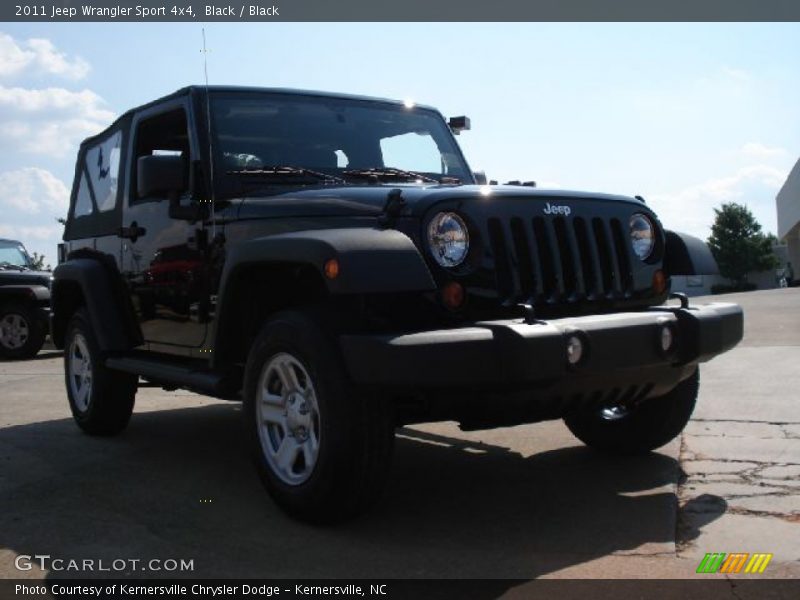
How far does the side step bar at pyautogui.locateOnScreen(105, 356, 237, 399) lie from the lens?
4.41 metres

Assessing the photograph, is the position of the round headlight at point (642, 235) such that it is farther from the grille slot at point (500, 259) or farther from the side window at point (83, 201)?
the side window at point (83, 201)

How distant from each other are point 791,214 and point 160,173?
5696cm

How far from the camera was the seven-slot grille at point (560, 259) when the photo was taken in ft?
12.6

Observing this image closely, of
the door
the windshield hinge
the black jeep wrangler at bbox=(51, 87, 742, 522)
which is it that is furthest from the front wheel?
the door

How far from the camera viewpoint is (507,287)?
3807 mm

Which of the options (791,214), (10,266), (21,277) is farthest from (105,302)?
(791,214)

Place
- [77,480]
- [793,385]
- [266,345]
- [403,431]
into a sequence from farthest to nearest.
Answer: [793,385] < [403,431] < [77,480] < [266,345]

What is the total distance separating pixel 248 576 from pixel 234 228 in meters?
1.83

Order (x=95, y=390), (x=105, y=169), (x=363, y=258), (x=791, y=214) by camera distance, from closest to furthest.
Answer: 1. (x=363, y=258)
2. (x=95, y=390)
3. (x=105, y=169)
4. (x=791, y=214)

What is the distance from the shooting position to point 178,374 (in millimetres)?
4742

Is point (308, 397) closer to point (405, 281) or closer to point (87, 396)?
point (405, 281)

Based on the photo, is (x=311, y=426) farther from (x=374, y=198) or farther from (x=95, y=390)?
(x=95, y=390)

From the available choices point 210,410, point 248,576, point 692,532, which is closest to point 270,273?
point 248,576

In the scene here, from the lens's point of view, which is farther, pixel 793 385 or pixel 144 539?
pixel 793 385
